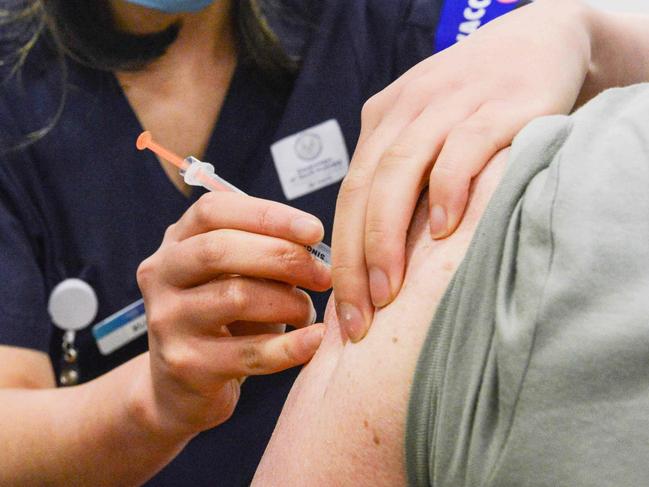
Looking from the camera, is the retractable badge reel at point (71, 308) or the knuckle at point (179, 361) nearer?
the knuckle at point (179, 361)

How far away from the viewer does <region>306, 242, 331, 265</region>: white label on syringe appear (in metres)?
0.66

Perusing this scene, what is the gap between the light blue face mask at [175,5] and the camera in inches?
37.3

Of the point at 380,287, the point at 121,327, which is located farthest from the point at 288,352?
the point at 121,327

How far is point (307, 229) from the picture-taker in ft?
2.04

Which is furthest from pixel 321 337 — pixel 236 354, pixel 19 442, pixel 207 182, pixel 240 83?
pixel 240 83

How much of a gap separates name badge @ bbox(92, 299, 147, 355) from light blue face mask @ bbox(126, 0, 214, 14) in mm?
410

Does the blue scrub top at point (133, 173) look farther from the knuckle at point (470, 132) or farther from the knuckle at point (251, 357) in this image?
the knuckle at point (470, 132)

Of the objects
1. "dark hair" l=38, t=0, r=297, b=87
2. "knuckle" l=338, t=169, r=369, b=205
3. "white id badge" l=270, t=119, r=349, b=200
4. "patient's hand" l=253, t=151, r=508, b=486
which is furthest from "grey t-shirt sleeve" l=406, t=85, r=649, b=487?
"dark hair" l=38, t=0, r=297, b=87

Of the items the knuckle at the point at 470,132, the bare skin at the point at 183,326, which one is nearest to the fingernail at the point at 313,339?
the bare skin at the point at 183,326

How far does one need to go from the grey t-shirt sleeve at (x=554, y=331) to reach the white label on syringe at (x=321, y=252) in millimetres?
202

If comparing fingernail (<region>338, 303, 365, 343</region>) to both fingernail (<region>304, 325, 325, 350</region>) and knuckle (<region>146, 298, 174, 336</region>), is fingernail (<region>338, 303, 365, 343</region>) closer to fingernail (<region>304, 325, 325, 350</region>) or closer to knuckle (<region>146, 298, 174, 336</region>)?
fingernail (<region>304, 325, 325, 350</region>)

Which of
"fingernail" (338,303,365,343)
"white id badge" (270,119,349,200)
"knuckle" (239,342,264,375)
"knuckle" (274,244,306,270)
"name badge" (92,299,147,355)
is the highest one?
"knuckle" (274,244,306,270)

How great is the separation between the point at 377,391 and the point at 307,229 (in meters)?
0.17

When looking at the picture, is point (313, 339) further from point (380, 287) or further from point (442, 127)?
point (442, 127)
